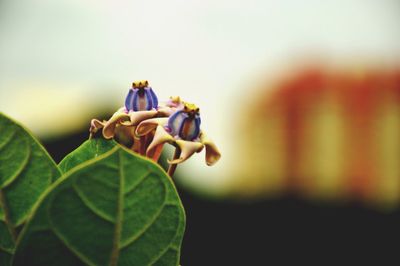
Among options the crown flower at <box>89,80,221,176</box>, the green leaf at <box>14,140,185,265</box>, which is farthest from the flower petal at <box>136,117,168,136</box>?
the green leaf at <box>14,140,185,265</box>

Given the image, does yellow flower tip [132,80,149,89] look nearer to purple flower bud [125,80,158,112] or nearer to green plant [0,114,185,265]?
purple flower bud [125,80,158,112]

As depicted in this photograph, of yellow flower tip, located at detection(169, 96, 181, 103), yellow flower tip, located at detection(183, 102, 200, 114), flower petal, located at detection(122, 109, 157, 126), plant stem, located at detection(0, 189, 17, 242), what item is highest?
yellow flower tip, located at detection(169, 96, 181, 103)

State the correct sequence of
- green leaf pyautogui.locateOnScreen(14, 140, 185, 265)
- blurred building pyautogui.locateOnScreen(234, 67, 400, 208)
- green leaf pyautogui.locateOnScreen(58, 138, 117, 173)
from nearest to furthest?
green leaf pyautogui.locateOnScreen(14, 140, 185, 265), green leaf pyautogui.locateOnScreen(58, 138, 117, 173), blurred building pyautogui.locateOnScreen(234, 67, 400, 208)

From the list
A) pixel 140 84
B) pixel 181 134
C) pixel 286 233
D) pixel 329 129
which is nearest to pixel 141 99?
pixel 140 84

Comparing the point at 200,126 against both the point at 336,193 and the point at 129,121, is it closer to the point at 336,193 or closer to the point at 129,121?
the point at 129,121

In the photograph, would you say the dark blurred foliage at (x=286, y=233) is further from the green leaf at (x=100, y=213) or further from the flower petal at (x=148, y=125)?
the green leaf at (x=100, y=213)

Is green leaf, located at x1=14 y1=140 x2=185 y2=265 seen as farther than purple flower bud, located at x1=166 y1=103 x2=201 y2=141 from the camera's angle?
No

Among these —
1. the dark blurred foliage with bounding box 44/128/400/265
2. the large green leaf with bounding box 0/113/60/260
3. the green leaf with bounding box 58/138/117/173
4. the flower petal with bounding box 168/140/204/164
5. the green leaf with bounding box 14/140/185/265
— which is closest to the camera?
the green leaf with bounding box 14/140/185/265

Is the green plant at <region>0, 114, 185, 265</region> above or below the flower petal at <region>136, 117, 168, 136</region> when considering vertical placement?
below
